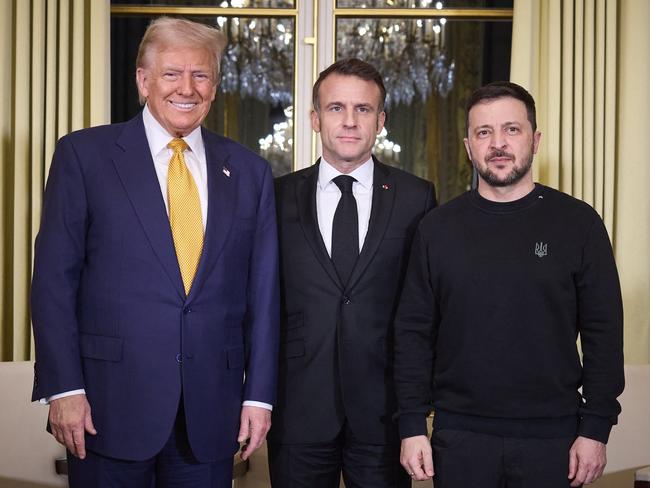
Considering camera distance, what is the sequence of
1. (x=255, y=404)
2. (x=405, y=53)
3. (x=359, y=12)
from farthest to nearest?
(x=405, y=53) → (x=359, y=12) → (x=255, y=404)

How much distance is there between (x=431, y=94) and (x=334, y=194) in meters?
2.35

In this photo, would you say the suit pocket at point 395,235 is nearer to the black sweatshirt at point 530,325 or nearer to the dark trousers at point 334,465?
the black sweatshirt at point 530,325

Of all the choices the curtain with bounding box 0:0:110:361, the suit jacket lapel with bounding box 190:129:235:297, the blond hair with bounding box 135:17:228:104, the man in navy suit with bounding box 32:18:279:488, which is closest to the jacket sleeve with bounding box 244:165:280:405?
the man in navy suit with bounding box 32:18:279:488

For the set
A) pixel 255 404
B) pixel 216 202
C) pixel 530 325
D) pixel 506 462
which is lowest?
pixel 506 462

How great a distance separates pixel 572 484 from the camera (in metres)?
2.06

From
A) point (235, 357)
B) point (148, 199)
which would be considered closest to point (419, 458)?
point (235, 357)

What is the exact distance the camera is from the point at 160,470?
2150 millimetres

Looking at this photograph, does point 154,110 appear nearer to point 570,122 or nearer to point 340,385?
point 340,385

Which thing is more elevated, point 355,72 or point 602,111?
point 602,111

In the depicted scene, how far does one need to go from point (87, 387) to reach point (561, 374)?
1146 millimetres

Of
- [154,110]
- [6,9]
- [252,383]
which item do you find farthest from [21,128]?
[252,383]

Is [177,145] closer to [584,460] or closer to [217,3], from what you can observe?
[584,460]

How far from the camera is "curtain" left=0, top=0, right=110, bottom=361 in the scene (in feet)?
13.4

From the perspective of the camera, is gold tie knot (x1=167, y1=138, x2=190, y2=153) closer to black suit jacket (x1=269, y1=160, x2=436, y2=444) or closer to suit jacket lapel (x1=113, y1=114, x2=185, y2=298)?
suit jacket lapel (x1=113, y1=114, x2=185, y2=298)
